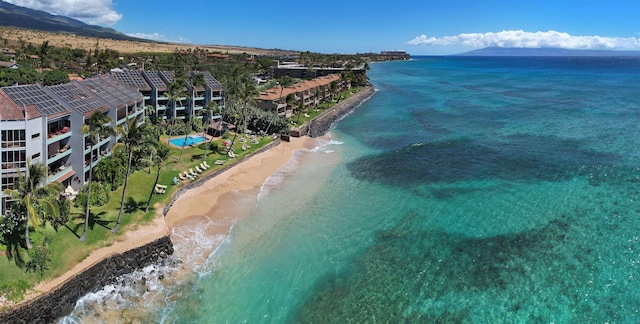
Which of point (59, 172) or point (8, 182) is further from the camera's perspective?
point (59, 172)

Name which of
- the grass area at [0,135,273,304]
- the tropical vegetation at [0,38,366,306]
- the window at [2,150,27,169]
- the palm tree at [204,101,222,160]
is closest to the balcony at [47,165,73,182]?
the tropical vegetation at [0,38,366,306]

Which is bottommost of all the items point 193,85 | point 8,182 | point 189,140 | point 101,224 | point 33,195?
point 101,224

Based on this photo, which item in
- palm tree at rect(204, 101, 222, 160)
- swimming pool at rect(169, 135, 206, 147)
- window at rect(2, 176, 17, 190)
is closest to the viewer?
window at rect(2, 176, 17, 190)

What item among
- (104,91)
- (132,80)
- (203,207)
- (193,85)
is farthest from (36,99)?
(132,80)

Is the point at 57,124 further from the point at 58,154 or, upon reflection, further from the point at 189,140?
the point at 189,140

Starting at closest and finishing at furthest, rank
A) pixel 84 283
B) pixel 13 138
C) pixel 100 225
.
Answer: pixel 84 283
pixel 13 138
pixel 100 225

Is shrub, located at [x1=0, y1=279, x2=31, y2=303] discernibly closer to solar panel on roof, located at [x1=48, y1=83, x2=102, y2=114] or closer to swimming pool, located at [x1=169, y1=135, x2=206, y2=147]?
solar panel on roof, located at [x1=48, y1=83, x2=102, y2=114]

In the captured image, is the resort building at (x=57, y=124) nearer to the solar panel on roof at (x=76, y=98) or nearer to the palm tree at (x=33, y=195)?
the solar panel on roof at (x=76, y=98)

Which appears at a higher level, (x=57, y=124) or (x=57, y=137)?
(x=57, y=124)
